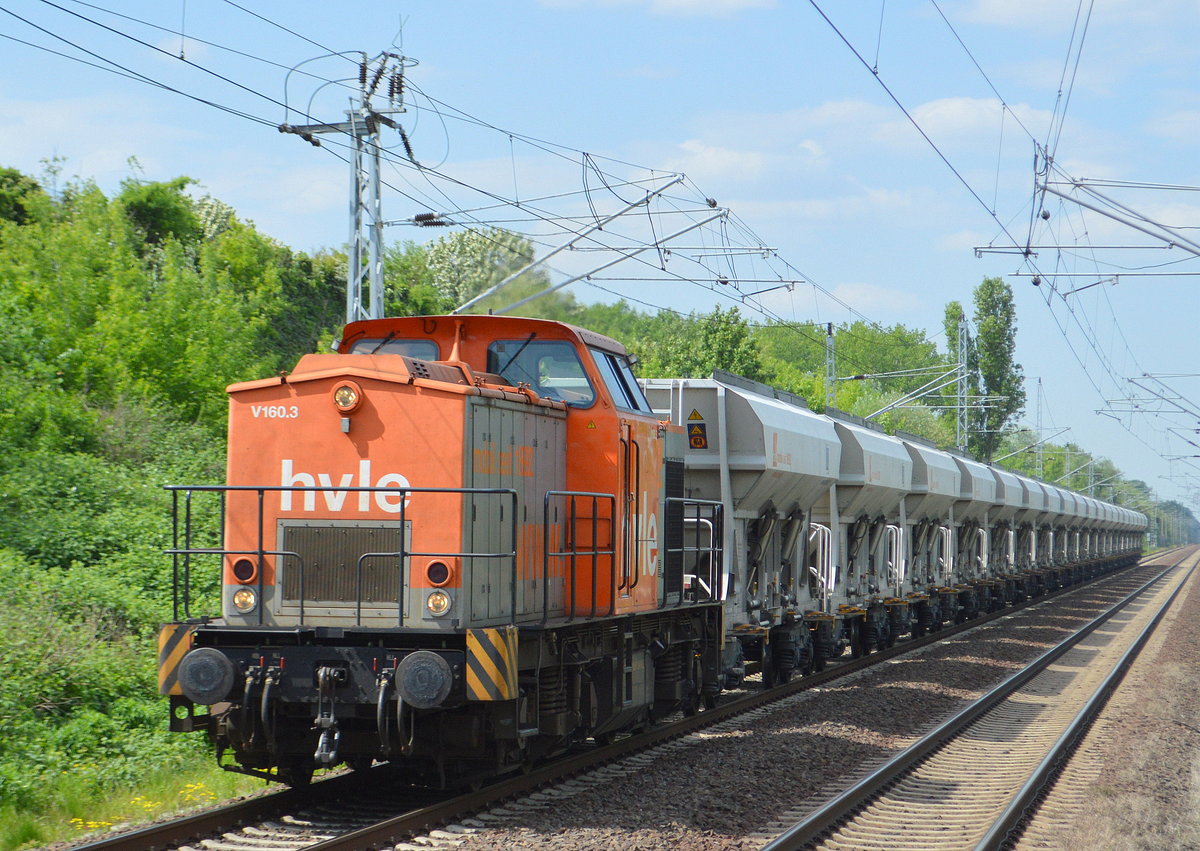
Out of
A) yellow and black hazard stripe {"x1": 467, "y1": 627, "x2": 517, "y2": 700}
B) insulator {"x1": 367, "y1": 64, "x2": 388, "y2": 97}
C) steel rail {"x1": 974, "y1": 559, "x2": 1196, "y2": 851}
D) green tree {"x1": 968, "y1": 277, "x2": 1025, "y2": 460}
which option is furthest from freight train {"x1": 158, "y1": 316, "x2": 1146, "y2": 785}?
green tree {"x1": 968, "y1": 277, "x2": 1025, "y2": 460}

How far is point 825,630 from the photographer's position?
16922mm

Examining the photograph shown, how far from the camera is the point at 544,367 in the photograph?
29.1 ft

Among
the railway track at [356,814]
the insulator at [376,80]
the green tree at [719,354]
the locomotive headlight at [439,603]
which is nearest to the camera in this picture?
the railway track at [356,814]

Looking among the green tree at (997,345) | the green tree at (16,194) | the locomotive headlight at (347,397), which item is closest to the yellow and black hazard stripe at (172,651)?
the locomotive headlight at (347,397)

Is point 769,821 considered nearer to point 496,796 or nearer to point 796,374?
point 496,796

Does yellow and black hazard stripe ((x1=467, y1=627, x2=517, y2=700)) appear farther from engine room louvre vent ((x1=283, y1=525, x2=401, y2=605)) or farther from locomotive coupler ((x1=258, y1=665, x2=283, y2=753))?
locomotive coupler ((x1=258, y1=665, x2=283, y2=753))

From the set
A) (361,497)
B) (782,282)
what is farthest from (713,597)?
(782,282)

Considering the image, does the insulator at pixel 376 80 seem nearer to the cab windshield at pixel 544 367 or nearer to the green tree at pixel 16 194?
the cab windshield at pixel 544 367

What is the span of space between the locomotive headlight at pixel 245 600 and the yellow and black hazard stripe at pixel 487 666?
5.25 feet

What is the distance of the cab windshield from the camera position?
8805mm

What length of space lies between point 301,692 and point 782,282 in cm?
1661

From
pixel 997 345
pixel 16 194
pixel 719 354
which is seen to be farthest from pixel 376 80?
pixel 997 345

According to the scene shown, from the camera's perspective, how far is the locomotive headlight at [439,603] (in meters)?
7.47

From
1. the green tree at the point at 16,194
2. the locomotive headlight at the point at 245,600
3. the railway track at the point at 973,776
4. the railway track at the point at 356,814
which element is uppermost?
the green tree at the point at 16,194
